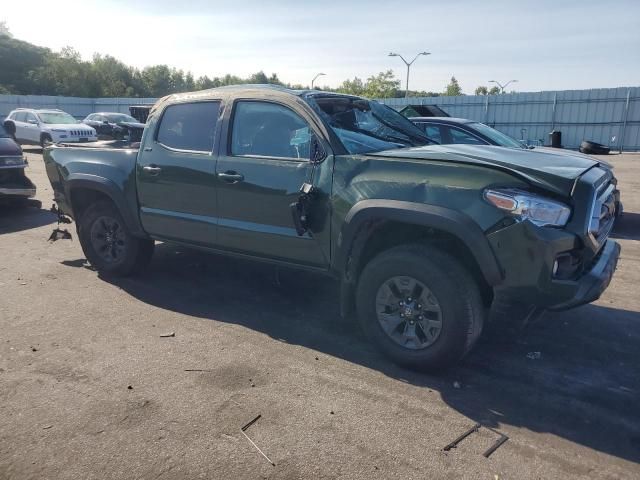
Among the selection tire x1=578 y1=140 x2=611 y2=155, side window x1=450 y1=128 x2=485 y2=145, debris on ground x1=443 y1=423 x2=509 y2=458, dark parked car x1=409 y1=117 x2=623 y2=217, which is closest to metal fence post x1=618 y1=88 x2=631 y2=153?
tire x1=578 y1=140 x2=611 y2=155

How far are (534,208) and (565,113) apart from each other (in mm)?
27522

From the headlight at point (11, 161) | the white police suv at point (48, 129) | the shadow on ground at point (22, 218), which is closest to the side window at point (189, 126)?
the shadow on ground at point (22, 218)

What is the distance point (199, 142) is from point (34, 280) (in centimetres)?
258

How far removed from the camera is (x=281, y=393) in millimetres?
3393

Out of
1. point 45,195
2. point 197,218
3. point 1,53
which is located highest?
point 1,53

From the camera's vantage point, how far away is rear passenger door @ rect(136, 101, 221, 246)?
15.3 feet

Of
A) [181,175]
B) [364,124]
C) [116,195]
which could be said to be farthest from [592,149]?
[116,195]

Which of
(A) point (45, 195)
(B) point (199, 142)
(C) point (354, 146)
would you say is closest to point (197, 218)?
(B) point (199, 142)

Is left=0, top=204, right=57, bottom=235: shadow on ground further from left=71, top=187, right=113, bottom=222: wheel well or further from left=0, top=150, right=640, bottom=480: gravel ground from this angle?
left=0, top=150, right=640, bottom=480: gravel ground

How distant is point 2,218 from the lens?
921 cm

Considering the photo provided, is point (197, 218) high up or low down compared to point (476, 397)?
up

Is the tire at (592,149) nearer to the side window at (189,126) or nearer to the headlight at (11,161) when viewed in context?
the side window at (189,126)

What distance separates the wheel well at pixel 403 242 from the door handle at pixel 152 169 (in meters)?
2.22

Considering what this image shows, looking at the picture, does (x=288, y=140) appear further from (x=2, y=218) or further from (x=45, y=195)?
(x=45, y=195)
